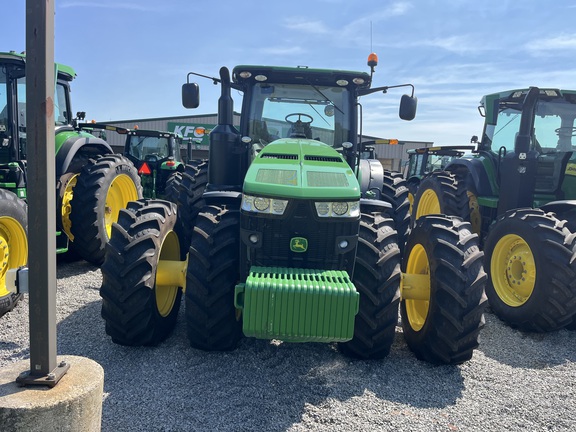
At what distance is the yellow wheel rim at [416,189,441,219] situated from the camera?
26.1ft

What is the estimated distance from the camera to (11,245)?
461cm

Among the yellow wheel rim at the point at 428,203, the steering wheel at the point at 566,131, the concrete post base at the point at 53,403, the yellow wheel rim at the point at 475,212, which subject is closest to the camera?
the concrete post base at the point at 53,403

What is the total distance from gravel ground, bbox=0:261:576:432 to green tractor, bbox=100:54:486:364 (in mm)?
172

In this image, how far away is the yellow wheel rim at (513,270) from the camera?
471 cm

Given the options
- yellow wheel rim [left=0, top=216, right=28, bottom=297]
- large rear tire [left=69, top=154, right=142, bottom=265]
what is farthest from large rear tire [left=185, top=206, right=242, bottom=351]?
large rear tire [left=69, top=154, right=142, bottom=265]

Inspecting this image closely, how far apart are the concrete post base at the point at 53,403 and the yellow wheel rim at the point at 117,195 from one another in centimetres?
465

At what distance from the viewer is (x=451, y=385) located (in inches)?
136

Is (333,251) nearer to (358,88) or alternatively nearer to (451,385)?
(451,385)

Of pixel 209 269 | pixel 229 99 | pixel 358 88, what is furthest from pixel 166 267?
pixel 358 88

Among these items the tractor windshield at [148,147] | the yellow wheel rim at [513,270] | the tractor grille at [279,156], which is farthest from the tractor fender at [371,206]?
the tractor windshield at [148,147]

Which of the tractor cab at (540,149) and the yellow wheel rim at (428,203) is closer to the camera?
the tractor cab at (540,149)

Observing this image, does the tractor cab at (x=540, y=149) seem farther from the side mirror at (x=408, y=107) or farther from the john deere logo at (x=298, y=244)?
the john deere logo at (x=298, y=244)

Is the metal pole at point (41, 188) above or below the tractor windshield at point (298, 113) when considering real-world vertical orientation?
below

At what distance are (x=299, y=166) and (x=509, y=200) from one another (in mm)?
3873
